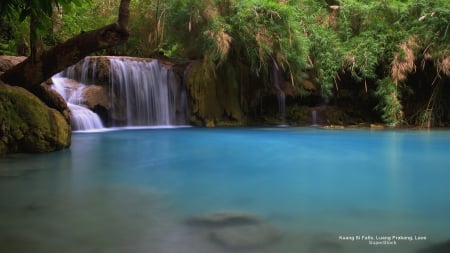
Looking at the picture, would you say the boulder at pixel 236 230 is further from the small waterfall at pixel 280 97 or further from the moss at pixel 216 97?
the small waterfall at pixel 280 97

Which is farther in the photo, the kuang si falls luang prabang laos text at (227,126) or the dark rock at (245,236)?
the kuang si falls luang prabang laos text at (227,126)

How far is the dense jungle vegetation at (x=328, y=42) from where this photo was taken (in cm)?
1252

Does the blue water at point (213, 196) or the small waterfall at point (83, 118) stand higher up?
the small waterfall at point (83, 118)

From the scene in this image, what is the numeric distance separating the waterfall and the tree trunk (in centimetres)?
600

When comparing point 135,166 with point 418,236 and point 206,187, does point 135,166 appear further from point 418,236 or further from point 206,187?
point 418,236

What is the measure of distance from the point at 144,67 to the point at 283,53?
4534 millimetres

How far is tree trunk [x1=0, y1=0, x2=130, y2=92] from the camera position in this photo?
6562mm

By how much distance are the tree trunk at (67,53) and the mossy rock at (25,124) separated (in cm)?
36

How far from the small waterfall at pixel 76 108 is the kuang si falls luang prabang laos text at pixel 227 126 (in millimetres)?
53

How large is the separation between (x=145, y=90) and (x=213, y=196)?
33.7 feet

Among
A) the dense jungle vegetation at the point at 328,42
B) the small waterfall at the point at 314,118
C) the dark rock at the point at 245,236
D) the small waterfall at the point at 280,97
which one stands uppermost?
the dense jungle vegetation at the point at 328,42

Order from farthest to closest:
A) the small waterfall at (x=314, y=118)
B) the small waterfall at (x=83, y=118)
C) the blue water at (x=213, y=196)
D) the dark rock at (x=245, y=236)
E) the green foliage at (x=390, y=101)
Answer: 1. the small waterfall at (x=314, y=118)
2. the green foliage at (x=390, y=101)
3. the small waterfall at (x=83, y=118)
4. the blue water at (x=213, y=196)
5. the dark rock at (x=245, y=236)

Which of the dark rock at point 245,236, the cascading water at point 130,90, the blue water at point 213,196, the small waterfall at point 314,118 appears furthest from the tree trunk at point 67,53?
the small waterfall at point 314,118

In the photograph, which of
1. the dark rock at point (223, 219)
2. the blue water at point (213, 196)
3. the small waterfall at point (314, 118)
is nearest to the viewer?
the blue water at point (213, 196)
